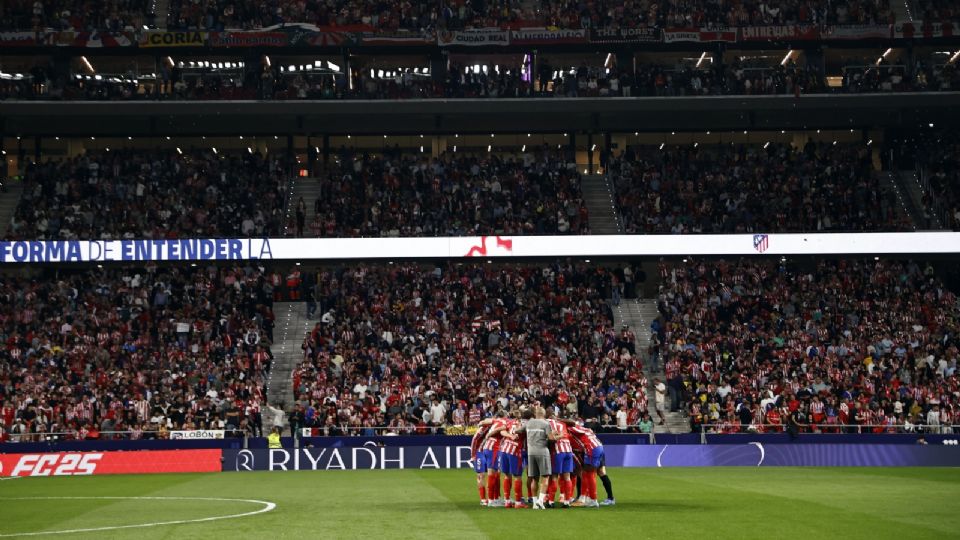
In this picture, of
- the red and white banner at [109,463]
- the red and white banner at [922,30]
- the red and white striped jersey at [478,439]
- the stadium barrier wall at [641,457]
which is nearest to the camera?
the red and white striped jersey at [478,439]

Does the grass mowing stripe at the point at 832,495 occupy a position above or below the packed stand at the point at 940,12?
below

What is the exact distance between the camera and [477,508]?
22.1m

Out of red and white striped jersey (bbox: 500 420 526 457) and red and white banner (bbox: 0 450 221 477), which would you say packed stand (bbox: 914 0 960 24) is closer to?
red and white banner (bbox: 0 450 221 477)

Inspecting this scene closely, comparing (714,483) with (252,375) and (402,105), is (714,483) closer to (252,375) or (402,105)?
(252,375)

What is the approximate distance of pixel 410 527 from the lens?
734 inches

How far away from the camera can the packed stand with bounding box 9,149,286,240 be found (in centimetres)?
5344

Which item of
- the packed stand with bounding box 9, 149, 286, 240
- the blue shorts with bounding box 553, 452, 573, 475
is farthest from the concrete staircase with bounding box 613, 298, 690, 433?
the blue shorts with bounding box 553, 452, 573, 475

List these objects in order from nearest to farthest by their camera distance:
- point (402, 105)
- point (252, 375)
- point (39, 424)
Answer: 1. point (39, 424)
2. point (252, 375)
3. point (402, 105)

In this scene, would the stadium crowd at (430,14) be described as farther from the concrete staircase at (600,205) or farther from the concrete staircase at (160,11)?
the concrete staircase at (600,205)

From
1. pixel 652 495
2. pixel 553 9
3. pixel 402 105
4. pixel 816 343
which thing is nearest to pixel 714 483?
pixel 652 495

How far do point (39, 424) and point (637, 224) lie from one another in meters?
25.3

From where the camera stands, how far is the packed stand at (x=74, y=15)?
57969 mm

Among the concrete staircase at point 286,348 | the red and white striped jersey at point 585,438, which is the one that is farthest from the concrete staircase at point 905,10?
the red and white striped jersey at point 585,438

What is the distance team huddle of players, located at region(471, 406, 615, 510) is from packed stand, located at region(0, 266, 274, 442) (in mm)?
22668
